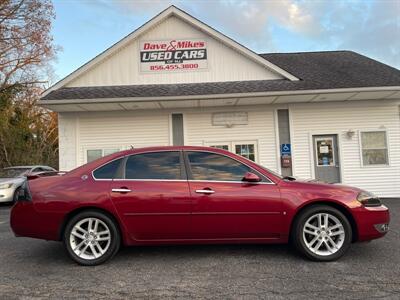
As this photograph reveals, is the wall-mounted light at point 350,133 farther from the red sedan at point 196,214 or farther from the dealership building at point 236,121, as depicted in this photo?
the red sedan at point 196,214

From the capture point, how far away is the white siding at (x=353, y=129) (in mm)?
12695

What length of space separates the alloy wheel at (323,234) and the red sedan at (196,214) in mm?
12

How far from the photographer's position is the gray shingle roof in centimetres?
1152

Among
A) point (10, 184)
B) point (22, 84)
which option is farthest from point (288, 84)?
point (22, 84)

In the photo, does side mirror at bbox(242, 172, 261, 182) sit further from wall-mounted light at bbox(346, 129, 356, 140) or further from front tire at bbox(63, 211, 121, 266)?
wall-mounted light at bbox(346, 129, 356, 140)

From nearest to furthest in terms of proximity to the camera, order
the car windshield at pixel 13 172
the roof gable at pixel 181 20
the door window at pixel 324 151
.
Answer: the roof gable at pixel 181 20 < the door window at pixel 324 151 < the car windshield at pixel 13 172

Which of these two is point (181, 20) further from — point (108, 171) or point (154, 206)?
point (154, 206)

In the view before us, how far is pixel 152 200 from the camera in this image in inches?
194

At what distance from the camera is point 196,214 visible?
493 cm

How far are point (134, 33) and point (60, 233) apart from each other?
370 inches

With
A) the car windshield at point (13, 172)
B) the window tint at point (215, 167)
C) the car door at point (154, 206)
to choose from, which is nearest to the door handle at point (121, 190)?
the car door at point (154, 206)

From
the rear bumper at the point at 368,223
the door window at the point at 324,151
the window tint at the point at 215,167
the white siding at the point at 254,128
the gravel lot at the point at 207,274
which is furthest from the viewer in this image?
the door window at the point at 324,151

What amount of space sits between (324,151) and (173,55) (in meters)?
6.19

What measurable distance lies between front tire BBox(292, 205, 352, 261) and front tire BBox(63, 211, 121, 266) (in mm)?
2421
